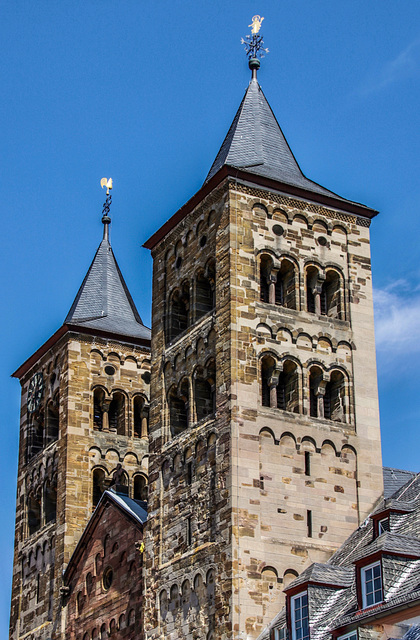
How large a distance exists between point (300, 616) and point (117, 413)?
2293 cm

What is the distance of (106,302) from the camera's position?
5822cm

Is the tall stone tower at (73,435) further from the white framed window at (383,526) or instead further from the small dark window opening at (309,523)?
the white framed window at (383,526)

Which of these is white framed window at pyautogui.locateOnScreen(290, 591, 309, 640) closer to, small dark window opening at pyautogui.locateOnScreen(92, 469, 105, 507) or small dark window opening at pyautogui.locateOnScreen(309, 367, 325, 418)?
small dark window opening at pyautogui.locateOnScreen(309, 367, 325, 418)

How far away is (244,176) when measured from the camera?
43.5 metres

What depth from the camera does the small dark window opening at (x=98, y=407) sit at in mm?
55188

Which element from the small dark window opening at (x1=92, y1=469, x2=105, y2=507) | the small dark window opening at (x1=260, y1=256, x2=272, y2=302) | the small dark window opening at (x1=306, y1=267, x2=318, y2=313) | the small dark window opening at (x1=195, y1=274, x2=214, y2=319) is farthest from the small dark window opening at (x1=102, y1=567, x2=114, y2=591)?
the small dark window opening at (x1=306, y1=267, x2=318, y2=313)

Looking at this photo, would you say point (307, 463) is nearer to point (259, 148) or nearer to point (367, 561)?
point (367, 561)

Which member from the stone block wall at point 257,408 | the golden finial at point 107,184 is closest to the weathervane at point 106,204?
the golden finial at point 107,184

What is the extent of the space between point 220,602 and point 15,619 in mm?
19150

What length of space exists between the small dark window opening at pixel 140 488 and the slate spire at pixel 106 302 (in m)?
6.36

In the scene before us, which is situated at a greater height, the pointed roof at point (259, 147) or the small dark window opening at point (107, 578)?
the pointed roof at point (259, 147)

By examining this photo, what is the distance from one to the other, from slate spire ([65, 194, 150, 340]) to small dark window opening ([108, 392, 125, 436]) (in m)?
2.83

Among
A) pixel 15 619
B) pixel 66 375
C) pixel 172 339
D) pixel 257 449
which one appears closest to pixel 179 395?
pixel 172 339

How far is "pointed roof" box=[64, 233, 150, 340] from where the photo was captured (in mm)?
56594
